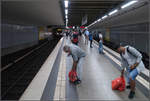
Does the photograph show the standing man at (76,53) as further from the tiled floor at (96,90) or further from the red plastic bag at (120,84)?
the red plastic bag at (120,84)

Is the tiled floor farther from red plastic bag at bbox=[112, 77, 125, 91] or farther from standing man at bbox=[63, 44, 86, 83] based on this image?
standing man at bbox=[63, 44, 86, 83]

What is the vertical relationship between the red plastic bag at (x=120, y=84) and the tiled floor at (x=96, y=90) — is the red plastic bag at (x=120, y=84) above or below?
above

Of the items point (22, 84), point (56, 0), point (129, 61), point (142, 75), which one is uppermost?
point (56, 0)

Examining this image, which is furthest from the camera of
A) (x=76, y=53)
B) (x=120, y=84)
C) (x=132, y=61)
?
(x=76, y=53)

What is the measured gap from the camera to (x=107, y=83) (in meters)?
4.55

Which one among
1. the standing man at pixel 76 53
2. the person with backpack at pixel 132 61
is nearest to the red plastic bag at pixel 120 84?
the person with backpack at pixel 132 61

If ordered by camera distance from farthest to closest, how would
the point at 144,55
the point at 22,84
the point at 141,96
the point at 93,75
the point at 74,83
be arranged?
the point at 144,55 → the point at 93,75 → the point at 22,84 → the point at 74,83 → the point at 141,96

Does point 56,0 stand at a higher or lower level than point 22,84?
higher

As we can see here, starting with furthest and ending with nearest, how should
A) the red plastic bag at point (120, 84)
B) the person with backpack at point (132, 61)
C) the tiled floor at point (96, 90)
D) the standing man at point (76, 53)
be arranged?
1. the standing man at point (76, 53)
2. the red plastic bag at point (120, 84)
3. the tiled floor at point (96, 90)
4. the person with backpack at point (132, 61)

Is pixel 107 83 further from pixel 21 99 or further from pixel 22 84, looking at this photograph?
pixel 22 84

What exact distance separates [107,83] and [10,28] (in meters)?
9.49

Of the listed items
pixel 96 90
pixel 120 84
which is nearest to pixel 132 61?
pixel 120 84

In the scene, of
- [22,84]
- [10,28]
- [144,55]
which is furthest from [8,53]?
[144,55]

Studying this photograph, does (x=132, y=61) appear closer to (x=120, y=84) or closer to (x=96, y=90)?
(x=120, y=84)
